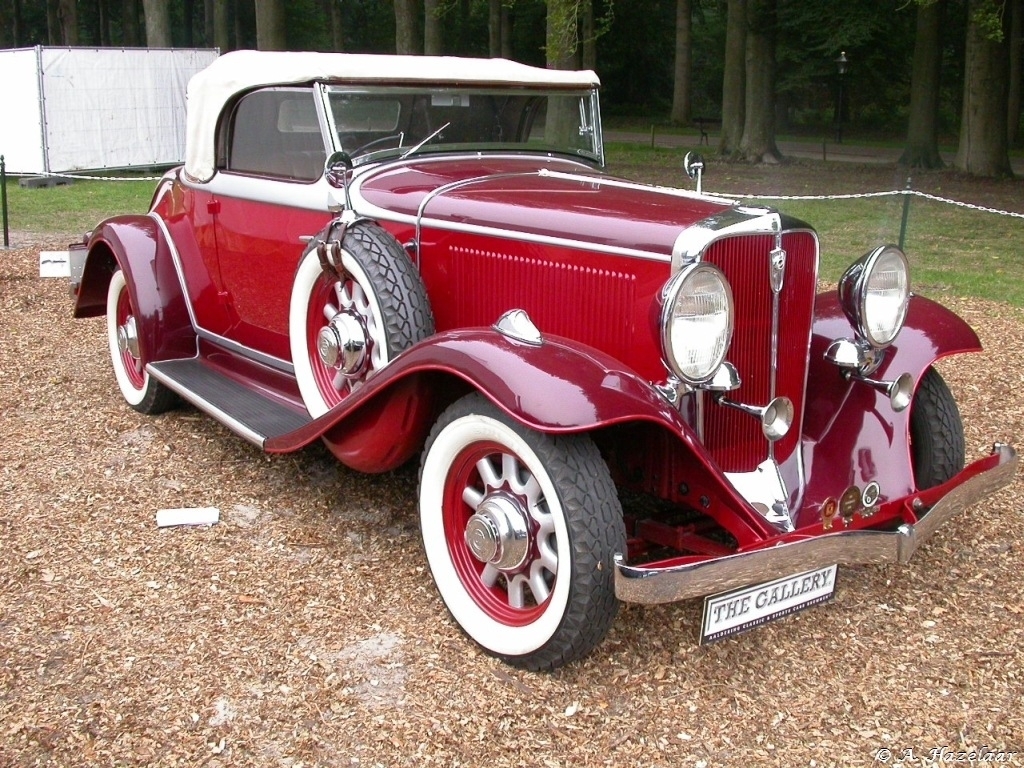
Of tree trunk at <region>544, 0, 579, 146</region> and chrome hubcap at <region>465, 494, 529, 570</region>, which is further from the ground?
tree trunk at <region>544, 0, 579, 146</region>

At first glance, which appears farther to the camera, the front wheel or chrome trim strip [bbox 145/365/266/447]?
chrome trim strip [bbox 145/365/266/447]

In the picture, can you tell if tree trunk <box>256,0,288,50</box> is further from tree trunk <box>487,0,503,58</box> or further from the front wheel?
the front wheel

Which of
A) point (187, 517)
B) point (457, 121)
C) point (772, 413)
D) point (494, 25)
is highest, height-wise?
point (494, 25)

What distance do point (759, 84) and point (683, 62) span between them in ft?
35.0

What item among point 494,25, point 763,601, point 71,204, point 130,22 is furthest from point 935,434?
point 130,22

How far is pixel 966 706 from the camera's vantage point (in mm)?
2945

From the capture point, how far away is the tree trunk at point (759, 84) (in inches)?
736

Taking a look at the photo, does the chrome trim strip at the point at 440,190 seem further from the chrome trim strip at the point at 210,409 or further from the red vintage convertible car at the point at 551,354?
the chrome trim strip at the point at 210,409

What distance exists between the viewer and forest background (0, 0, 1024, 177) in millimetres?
16672

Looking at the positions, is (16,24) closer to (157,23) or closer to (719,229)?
(157,23)

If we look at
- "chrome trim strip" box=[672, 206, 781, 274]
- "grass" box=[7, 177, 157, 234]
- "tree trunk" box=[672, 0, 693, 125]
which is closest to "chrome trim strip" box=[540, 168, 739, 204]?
"chrome trim strip" box=[672, 206, 781, 274]

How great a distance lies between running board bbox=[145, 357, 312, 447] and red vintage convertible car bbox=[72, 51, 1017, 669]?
23 mm

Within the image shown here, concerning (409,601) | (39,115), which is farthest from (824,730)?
(39,115)

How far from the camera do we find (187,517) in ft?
13.5
